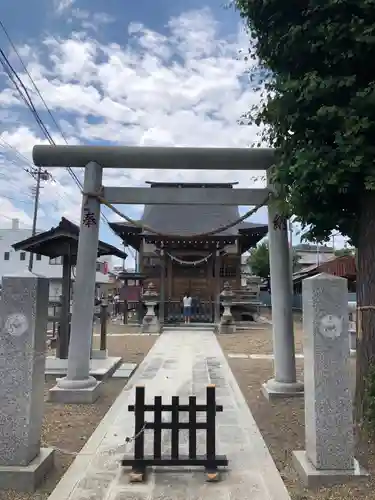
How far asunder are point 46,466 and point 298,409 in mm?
3515

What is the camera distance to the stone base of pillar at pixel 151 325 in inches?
682

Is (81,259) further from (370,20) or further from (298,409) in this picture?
(370,20)

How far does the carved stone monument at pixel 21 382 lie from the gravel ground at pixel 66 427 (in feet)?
0.36

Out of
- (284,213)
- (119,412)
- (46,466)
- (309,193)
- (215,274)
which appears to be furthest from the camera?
(215,274)

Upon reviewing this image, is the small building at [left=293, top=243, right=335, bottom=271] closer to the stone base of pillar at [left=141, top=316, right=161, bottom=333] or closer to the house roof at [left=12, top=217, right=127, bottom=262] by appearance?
the stone base of pillar at [left=141, top=316, right=161, bottom=333]

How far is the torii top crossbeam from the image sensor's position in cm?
644

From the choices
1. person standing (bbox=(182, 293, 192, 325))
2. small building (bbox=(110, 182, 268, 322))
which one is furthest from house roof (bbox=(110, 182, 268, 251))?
person standing (bbox=(182, 293, 192, 325))

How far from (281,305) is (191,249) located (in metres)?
14.7

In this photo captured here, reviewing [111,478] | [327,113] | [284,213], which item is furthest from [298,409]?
[327,113]

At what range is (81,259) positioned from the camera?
6.43 meters

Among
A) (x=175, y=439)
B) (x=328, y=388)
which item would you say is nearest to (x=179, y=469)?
Answer: (x=175, y=439)

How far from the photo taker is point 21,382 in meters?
3.70

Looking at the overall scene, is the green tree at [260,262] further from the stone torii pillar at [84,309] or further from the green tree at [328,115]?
the green tree at [328,115]

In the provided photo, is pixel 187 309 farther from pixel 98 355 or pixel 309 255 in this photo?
pixel 309 255
